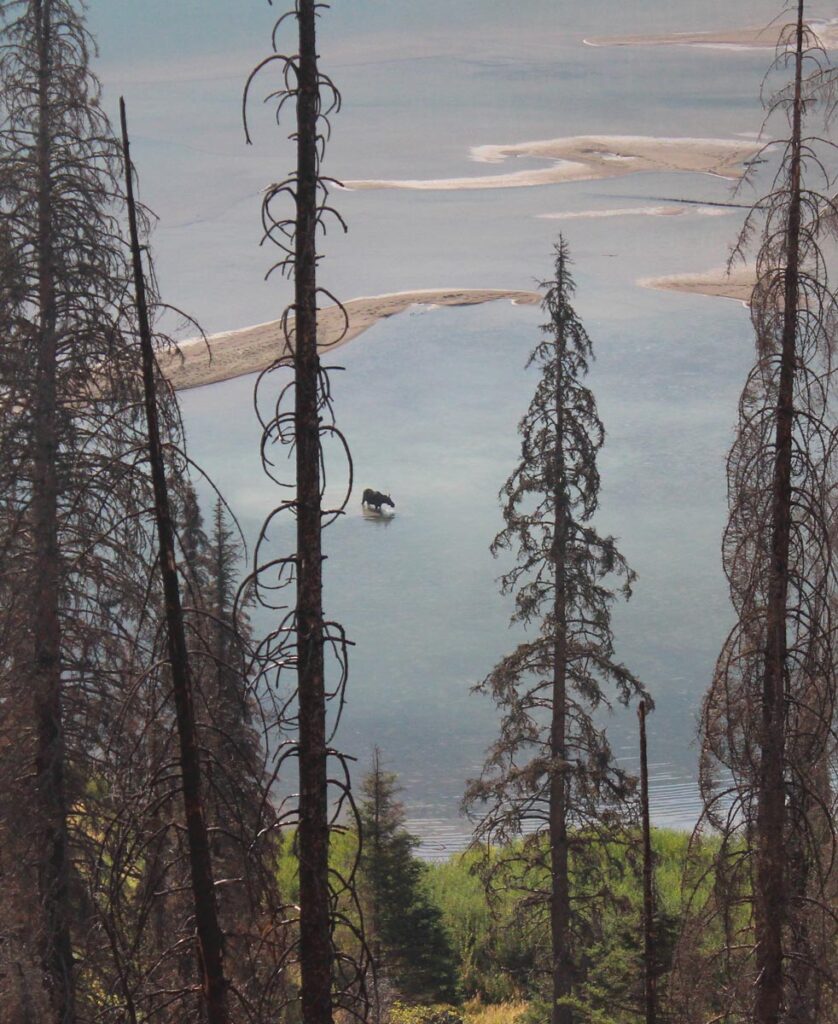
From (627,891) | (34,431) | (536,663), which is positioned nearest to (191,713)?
(34,431)

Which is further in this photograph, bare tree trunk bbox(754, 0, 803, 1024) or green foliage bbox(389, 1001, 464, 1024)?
green foliage bbox(389, 1001, 464, 1024)

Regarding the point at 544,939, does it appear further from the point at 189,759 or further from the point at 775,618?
the point at 189,759

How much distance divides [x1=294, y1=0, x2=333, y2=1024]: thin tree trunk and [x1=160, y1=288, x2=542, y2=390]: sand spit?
92.9ft

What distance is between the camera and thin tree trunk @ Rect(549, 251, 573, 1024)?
17703 mm

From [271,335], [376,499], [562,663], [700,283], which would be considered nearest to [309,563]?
[562,663]

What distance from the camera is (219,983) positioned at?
7035mm

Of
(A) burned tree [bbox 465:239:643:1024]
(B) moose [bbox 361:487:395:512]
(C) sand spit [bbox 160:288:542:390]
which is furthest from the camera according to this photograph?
(C) sand spit [bbox 160:288:542:390]

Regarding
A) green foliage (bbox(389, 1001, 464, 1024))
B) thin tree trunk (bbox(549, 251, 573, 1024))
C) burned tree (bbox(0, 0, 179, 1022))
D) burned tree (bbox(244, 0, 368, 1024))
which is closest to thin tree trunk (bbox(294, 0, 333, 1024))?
burned tree (bbox(244, 0, 368, 1024))

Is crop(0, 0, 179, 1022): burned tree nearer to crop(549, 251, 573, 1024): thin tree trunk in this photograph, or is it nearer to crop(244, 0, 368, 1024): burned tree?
crop(244, 0, 368, 1024): burned tree

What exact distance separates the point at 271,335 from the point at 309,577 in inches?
1308

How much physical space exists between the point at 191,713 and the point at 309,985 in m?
1.40

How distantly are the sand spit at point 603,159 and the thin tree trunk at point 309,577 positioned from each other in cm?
4269

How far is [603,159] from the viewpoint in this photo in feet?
166

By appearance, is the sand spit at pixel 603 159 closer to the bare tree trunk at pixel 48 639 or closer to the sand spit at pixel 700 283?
the sand spit at pixel 700 283
